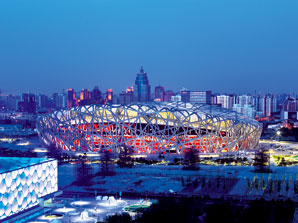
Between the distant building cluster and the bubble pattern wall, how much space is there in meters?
86.8

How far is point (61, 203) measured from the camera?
81.4 feet

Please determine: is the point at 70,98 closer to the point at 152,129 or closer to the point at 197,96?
the point at 197,96

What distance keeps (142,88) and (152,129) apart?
386 feet

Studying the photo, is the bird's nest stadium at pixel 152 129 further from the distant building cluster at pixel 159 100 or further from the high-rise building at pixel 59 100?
the high-rise building at pixel 59 100

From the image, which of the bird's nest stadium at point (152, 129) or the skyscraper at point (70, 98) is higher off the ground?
the skyscraper at point (70, 98)

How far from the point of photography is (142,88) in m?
160

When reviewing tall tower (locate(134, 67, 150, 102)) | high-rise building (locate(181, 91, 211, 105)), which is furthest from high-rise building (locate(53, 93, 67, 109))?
high-rise building (locate(181, 91, 211, 105))

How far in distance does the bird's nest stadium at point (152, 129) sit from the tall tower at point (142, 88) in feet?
347

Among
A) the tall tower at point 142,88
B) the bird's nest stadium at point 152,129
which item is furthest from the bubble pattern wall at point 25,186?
the tall tower at point 142,88

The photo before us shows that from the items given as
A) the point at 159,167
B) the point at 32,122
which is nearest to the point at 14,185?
the point at 159,167

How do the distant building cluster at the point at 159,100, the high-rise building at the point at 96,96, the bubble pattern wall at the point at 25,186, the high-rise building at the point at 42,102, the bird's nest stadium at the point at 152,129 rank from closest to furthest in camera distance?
the bubble pattern wall at the point at 25,186 → the bird's nest stadium at the point at 152,129 → the distant building cluster at the point at 159,100 → the high-rise building at the point at 96,96 → the high-rise building at the point at 42,102

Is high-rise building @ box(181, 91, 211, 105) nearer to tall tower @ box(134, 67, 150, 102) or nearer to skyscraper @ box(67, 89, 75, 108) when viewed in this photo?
tall tower @ box(134, 67, 150, 102)

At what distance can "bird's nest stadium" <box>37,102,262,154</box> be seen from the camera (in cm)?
4247

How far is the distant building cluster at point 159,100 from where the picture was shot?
119375mm
